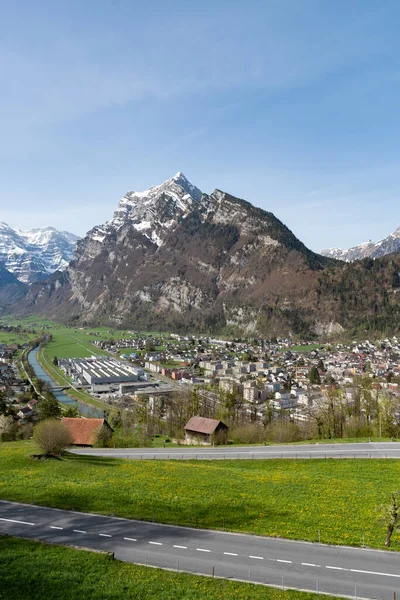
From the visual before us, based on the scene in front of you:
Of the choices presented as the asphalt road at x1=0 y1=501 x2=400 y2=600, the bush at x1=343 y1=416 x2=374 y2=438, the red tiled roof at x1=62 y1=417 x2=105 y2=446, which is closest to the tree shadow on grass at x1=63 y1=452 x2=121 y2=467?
the asphalt road at x1=0 y1=501 x2=400 y2=600

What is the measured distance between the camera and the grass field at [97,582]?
15719 mm

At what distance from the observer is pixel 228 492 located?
2769 cm

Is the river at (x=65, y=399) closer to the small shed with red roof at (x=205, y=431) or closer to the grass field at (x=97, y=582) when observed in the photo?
the small shed with red roof at (x=205, y=431)

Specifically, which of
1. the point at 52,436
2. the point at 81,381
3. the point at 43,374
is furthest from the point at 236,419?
the point at 43,374

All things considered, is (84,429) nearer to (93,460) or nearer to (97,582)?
(93,460)

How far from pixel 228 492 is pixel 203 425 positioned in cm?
2826

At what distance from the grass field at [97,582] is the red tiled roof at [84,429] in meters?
34.9

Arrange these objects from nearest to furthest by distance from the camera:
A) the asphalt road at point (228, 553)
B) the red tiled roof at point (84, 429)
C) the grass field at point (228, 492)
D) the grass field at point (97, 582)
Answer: the grass field at point (97, 582) → the asphalt road at point (228, 553) → the grass field at point (228, 492) → the red tiled roof at point (84, 429)

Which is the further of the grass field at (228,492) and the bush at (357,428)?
the bush at (357,428)

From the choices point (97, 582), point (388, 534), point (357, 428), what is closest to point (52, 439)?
point (97, 582)

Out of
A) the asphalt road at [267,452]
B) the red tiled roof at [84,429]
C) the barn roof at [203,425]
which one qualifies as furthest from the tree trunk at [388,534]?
the red tiled roof at [84,429]

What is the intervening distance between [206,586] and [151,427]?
51331mm

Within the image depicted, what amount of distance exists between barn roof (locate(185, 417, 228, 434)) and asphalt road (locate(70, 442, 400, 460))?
7.48m

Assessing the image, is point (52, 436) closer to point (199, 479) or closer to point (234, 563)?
point (199, 479)
